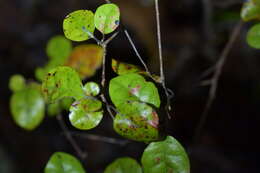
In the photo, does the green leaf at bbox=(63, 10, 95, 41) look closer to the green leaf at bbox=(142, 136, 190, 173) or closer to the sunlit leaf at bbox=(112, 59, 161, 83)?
the sunlit leaf at bbox=(112, 59, 161, 83)

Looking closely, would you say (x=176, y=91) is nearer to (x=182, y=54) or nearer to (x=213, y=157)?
(x=182, y=54)

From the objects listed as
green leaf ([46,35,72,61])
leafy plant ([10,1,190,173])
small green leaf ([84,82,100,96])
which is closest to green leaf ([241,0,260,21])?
leafy plant ([10,1,190,173])

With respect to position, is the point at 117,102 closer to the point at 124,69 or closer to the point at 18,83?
the point at 124,69

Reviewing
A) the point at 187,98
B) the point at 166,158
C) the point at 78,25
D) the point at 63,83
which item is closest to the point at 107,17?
the point at 78,25

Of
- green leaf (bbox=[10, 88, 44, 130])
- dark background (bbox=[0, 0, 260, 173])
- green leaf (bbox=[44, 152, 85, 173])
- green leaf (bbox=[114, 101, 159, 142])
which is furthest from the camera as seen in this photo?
dark background (bbox=[0, 0, 260, 173])

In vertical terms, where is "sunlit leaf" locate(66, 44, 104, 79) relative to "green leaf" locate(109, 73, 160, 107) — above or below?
below

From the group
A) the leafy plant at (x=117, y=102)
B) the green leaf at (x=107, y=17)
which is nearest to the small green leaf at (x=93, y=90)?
the leafy plant at (x=117, y=102)

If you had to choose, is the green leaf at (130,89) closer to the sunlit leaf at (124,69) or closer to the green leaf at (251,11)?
the sunlit leaf at (124,69)

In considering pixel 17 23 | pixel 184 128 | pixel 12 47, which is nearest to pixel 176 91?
pixel 184 128
